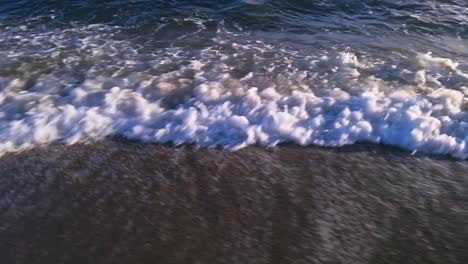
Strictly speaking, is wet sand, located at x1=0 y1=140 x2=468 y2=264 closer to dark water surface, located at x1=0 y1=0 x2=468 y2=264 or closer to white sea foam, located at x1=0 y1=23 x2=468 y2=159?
dark water surface, located at x1=0 y1=0 x2=468 y2=264

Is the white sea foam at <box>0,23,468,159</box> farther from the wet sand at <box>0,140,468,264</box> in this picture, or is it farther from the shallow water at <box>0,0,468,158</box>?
the wet sand at <box>0,140,468,264</box>

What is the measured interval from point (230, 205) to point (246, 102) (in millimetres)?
1435

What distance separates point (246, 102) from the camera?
176 inches

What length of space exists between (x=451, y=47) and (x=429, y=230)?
3582mm

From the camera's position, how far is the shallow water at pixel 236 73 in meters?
4.11

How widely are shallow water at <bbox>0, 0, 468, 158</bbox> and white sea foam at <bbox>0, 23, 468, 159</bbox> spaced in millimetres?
16

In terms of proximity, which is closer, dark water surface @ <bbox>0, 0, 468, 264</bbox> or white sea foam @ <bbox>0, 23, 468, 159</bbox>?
dark water surface @ <bbox>0, 0, 468, 264</bbox>

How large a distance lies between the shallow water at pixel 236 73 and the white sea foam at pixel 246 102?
0.6 inches

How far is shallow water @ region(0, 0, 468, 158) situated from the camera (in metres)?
4.11

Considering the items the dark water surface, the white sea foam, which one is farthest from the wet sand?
the white sea foam

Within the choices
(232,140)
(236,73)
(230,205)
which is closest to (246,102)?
(232,140)

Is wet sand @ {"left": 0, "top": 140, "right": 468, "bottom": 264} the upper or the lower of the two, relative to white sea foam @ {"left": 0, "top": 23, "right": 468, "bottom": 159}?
lower

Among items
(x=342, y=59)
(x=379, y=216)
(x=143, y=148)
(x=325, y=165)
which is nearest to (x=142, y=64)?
(x=143, y=148)

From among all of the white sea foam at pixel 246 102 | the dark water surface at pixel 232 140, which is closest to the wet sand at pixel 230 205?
the dark water surface at pixel 232 140
